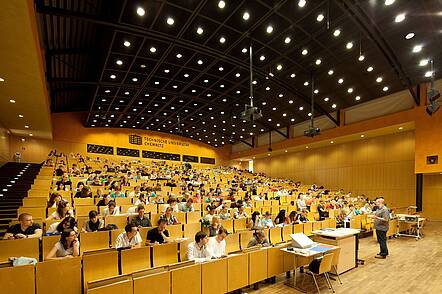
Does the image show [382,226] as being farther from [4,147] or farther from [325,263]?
[4,147]

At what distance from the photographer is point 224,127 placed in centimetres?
2072

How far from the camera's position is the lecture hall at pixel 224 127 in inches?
151

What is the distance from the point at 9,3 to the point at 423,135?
15.4 metres

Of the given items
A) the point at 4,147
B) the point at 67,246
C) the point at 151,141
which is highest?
the point at 151,141

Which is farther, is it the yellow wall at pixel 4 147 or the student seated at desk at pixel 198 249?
the yellow wall at pixel 4 147

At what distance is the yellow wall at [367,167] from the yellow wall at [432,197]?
2.81 ft

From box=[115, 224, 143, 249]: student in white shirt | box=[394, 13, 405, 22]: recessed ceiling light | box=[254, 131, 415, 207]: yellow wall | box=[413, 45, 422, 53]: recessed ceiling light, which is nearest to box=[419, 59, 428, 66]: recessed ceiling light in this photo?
box=[413, 45, 422, 53]: recessed ceiling light

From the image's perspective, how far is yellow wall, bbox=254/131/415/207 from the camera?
47.4 ft

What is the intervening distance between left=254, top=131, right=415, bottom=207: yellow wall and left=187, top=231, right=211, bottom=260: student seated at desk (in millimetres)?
14845

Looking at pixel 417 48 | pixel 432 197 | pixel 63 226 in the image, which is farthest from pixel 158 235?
pixel 432 197

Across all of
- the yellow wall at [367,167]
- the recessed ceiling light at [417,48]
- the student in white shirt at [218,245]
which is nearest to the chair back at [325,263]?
the student in white shirt at [218,245]

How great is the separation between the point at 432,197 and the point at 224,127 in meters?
13.9

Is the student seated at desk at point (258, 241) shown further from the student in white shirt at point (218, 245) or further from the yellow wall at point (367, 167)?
the yellow wall at point (367, 167)

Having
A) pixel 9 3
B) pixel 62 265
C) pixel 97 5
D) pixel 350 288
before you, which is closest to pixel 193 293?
pixel 62 265
